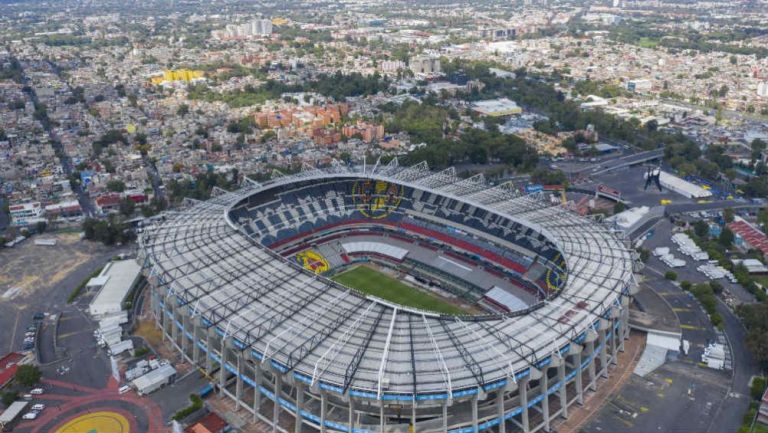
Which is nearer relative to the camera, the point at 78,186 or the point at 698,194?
the point at 698,194

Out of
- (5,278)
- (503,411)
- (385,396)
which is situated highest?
(385,396)

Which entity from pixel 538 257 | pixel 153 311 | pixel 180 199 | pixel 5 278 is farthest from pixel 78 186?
pixel 538 257

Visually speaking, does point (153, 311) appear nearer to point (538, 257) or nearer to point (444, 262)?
point (444, 262)

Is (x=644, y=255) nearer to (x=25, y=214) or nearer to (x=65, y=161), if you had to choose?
(x=25, y=214)

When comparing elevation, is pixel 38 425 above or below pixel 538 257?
below

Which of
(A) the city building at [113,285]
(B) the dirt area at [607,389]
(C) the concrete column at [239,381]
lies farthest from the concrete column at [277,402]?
(A) the city building at [113,285]

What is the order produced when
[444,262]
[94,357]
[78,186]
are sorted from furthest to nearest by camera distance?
[78,186], [444,262], [94,357]

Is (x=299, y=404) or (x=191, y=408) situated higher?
(x=299, y=404)

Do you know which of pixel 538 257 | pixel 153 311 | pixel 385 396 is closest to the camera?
pixel 385 396

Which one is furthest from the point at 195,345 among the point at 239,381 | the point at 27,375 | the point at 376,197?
the point at 376,197
